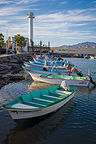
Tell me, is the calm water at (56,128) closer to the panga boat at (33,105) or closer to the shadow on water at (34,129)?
the shadow on water at (34,129)

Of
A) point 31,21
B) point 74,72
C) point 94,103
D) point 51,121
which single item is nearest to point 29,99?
point 51,121

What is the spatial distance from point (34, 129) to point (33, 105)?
1954 millimetres

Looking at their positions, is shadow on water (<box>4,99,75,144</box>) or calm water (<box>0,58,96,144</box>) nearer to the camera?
shadow on water (<box>4,99,75,144</box>)

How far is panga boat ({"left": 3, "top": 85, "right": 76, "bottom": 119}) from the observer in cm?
1102

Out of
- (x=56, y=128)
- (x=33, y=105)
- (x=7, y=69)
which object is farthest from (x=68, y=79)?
(x=7, y=69)

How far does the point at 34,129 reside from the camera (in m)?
11.8

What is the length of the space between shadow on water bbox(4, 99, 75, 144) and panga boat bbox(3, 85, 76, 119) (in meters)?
0.85

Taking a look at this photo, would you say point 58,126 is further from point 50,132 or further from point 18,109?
point 18,109

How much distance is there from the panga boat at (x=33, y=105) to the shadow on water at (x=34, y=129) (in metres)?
0.85

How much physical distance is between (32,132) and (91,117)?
608 cm

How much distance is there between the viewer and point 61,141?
34.5ft

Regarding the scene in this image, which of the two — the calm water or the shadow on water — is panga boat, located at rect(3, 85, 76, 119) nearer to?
the shadow on water

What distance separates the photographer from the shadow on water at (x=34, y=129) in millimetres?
10480

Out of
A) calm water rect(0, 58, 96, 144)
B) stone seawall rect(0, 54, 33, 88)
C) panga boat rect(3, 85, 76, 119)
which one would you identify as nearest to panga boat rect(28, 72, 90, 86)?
stone seawall rect(0, 54, 33, 88)
